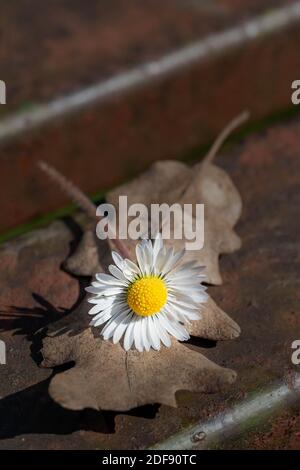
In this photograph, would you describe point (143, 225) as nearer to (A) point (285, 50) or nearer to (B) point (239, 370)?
(B) point (239, 370)

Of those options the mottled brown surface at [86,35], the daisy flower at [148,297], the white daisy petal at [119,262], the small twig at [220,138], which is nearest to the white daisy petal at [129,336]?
the daisy flower at [148,297]

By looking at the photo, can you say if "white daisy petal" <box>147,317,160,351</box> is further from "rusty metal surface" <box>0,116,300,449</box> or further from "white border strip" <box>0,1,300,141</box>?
"white border strip" <box>0,1,300,141</box>

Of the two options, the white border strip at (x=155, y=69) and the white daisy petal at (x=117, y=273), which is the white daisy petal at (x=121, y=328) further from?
the white border strip at (x=155, y=69)

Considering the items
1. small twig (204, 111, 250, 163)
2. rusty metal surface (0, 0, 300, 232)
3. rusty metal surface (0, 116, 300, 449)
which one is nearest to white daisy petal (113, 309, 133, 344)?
rusty metal surface (0, 116, 300, 449)

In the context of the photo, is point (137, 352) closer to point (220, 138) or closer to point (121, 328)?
point (121, 328)

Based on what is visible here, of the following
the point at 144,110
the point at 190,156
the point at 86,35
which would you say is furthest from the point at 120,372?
the point at 86,35

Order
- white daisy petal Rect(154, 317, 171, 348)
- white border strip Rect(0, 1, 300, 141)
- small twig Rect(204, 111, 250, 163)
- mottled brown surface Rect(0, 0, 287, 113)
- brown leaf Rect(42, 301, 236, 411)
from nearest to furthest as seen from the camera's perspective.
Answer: brown leaf Rect(42, 301, 236, 411) < white daisy petal Rect(154, 317, 171, 348) < small twig Rect(204, 111, 250, 163) < white border strip Rect(0, 1, 300, 141) < mottled brown surface Rect(0, 0, 287, 113)
